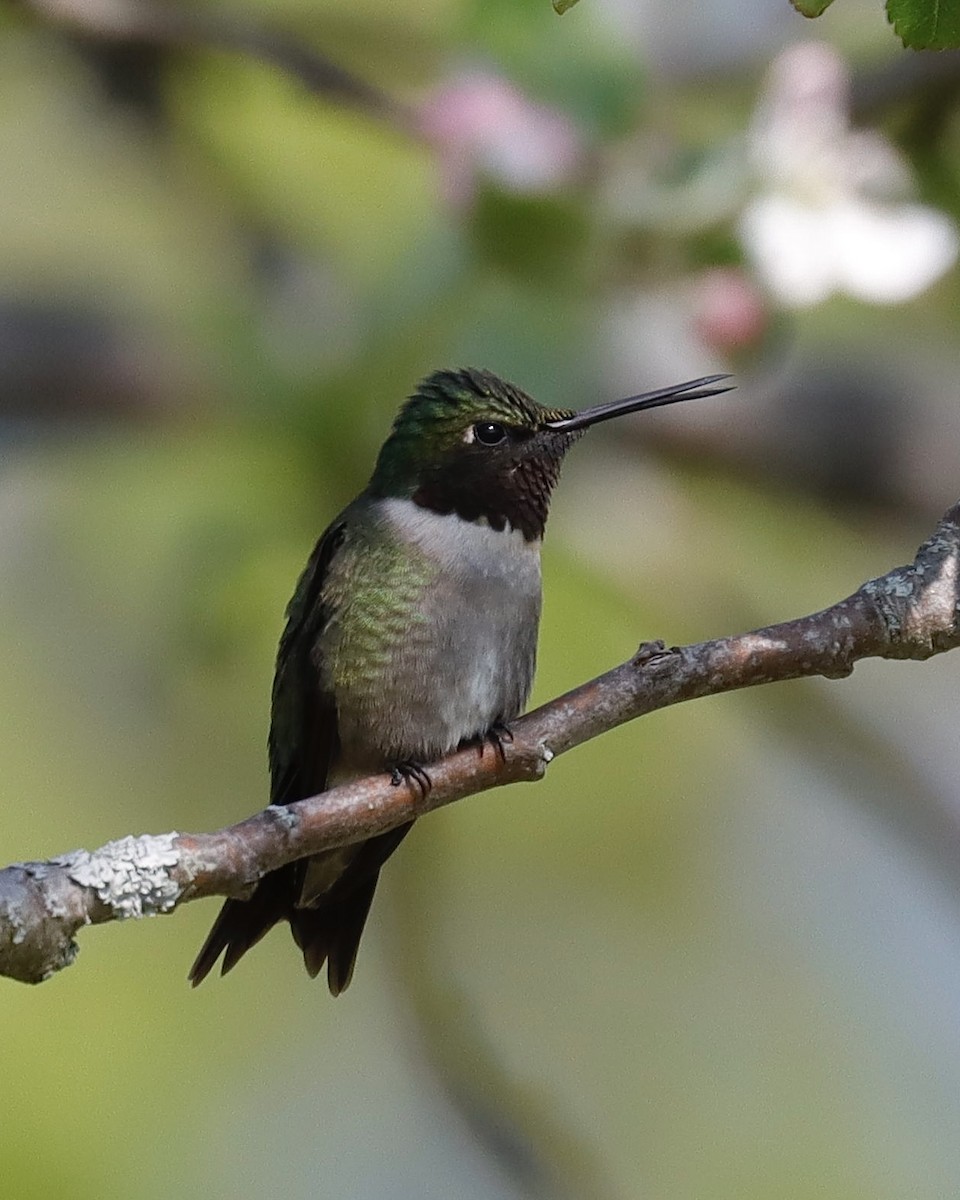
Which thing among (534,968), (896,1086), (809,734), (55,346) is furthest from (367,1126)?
(55,346)

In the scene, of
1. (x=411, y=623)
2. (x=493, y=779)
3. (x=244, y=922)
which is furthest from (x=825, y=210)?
(x=244, y=922)

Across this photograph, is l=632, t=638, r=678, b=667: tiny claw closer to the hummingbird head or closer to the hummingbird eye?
the hummingbird head

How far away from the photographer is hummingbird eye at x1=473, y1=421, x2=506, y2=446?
10.9 feet

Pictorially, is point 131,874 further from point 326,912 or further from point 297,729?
point 326,912

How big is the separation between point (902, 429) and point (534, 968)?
233 centimetres

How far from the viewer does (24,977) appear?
69.3 inches

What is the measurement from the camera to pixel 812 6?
122 cm

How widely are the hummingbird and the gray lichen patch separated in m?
1.03

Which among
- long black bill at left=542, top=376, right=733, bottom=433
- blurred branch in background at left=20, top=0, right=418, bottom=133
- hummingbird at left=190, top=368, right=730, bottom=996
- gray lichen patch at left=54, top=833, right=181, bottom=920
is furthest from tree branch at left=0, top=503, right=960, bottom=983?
blurred branch in background at left=20, top=0, right=418, bottom=133

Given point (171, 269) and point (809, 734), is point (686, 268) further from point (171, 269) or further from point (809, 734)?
point (171, 269)

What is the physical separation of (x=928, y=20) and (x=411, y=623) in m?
2.04

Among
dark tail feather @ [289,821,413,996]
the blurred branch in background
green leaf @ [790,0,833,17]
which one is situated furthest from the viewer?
the blurred branch in background

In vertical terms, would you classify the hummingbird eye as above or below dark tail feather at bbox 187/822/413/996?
above

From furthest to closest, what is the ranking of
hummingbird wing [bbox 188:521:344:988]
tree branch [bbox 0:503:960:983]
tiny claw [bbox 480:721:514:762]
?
hummingbird wing [bbox 188:521:344:988], tiny claw [bbox 480:721:514:762], tree branch [bbox 0:503:960:983]
